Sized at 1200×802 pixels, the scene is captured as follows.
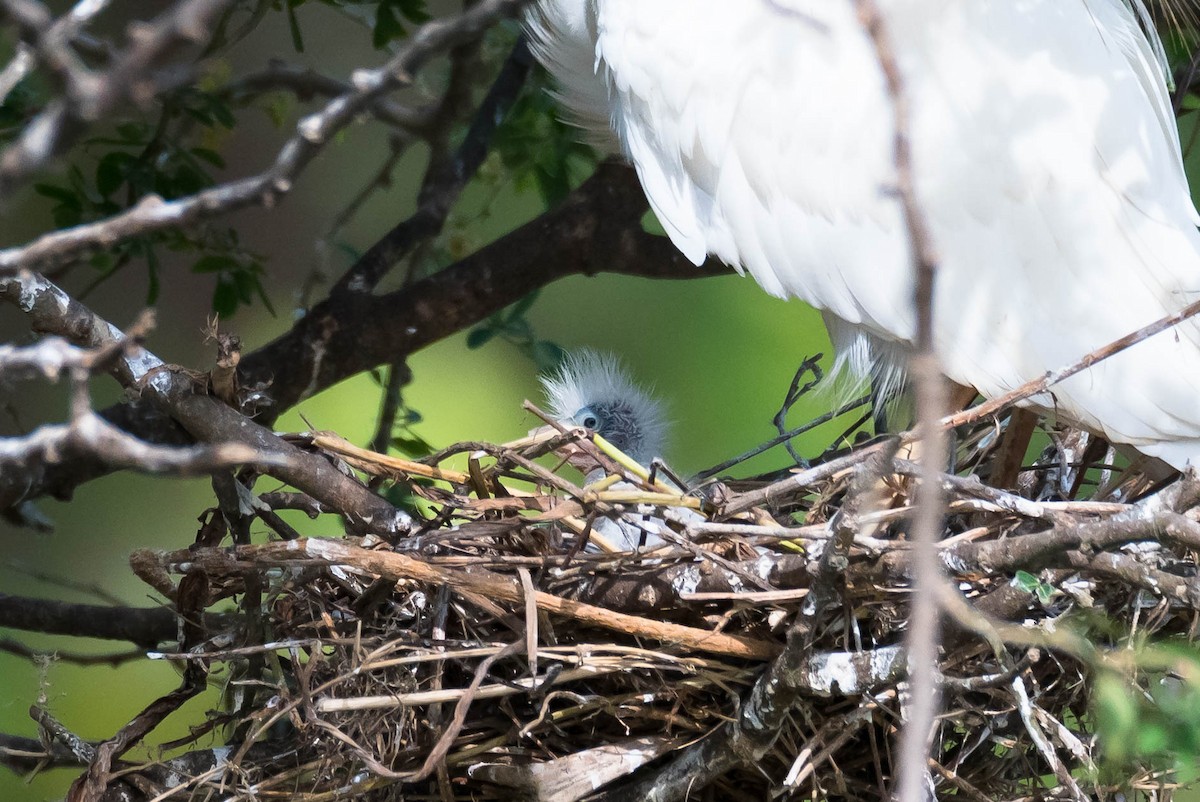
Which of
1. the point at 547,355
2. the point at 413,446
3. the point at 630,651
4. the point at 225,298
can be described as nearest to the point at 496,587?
the point at 630,651

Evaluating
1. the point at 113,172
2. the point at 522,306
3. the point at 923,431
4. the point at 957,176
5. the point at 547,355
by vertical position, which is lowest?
the point at 923,431

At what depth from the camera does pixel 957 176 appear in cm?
114

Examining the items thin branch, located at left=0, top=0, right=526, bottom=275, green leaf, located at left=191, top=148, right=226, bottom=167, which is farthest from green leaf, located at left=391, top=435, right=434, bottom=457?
thin branch, located at left=0, top=0, right=526, bottom=275

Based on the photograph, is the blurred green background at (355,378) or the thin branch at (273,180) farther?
the blurred green background at (355,378)

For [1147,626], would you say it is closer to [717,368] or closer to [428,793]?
[428,793]

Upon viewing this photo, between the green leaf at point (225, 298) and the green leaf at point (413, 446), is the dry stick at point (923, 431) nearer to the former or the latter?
the green leaf at point (413, 446)

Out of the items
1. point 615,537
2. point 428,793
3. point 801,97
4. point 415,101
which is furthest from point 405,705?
point 415,101

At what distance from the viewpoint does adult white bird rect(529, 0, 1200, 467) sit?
3.61ft

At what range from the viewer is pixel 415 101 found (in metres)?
2.30

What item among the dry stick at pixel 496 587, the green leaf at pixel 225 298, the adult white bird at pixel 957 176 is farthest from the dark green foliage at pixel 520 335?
the dry stick at pixel 496 587

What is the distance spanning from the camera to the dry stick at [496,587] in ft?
3.01

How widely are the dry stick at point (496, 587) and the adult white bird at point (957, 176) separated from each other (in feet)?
1.31

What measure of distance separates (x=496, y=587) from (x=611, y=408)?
23.4 inches

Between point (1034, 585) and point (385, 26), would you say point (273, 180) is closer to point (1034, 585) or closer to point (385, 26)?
point (1034, 585)
